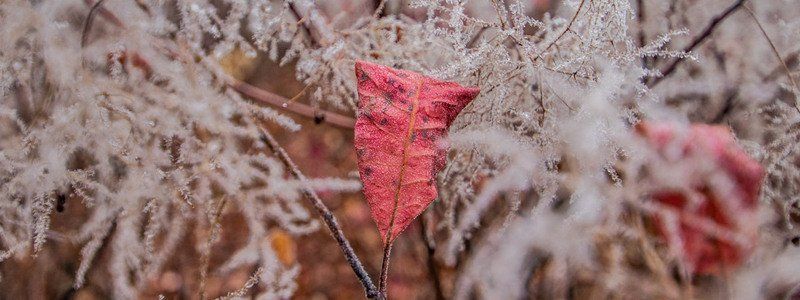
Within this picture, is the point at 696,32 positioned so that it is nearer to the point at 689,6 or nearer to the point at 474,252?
the point at 689,6

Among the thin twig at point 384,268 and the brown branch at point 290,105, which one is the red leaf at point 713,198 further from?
the brown branch at point 290,105

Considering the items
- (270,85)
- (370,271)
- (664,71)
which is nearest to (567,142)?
(664,71)

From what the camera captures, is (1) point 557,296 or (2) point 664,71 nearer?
(2) point 664,71

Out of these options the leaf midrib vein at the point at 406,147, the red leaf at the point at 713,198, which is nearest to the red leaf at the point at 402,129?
the leaf midrib vein at the point at 406,147

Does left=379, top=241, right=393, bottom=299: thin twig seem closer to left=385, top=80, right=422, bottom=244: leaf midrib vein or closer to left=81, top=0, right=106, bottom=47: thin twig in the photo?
left=385, top=80, right=422, bottom=244: leaf midrib vein

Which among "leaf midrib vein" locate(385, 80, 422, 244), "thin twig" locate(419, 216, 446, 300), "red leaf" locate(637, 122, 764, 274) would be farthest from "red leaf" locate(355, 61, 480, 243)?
"thin twig" locate(419, 216, 446, 300)

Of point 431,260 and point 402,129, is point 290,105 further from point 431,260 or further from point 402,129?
point 402,129
